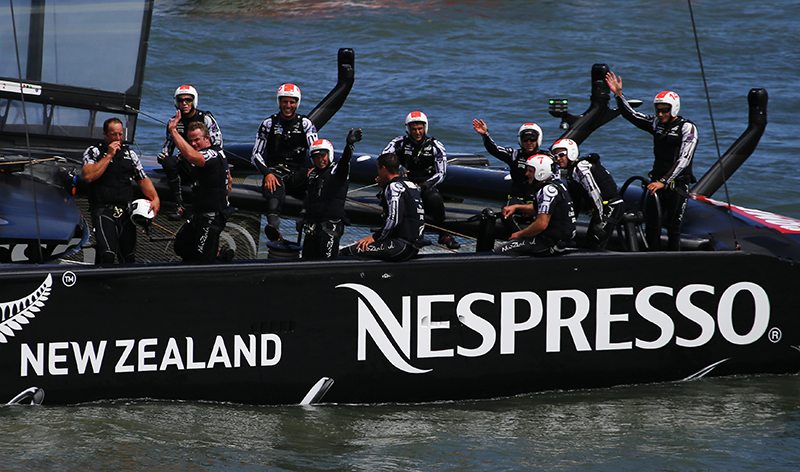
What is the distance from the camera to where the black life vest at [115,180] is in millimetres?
9023

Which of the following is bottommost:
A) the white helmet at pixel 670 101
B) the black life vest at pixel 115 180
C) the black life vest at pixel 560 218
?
the black life vest at pixel 560 218

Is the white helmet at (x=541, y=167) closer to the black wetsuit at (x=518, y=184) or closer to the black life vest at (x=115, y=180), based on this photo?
the black wetsuit at (x=518, y=184)

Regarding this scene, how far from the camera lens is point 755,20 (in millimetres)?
29609

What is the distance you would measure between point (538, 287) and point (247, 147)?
4.56 metres

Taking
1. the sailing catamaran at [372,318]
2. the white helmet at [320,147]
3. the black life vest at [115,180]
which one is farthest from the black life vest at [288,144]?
the black life vest at [115,180]

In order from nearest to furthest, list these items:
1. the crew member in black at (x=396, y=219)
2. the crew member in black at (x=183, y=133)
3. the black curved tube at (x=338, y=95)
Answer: the crew member in black at (x=396, y=219) → the crew member in black at (x=183, y=133) → the black curved tube at (x=338, y=95)

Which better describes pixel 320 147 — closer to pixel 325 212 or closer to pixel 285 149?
pixel 325 212

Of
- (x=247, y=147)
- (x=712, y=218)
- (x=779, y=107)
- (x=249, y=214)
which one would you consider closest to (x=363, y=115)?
(x=779, y=107)

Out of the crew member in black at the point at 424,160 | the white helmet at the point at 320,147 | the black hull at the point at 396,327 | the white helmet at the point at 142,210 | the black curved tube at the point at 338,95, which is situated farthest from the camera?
the black curved tube at the point at 338,95

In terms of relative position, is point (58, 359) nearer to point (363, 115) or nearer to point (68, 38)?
point (68, 38)

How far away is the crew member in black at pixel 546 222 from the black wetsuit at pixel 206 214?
74.2 inches

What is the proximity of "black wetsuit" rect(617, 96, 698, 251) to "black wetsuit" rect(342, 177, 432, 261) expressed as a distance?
209 centimetres

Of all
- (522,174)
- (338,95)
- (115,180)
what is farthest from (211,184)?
(338,95)

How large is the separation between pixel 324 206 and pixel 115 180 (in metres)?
1.44
